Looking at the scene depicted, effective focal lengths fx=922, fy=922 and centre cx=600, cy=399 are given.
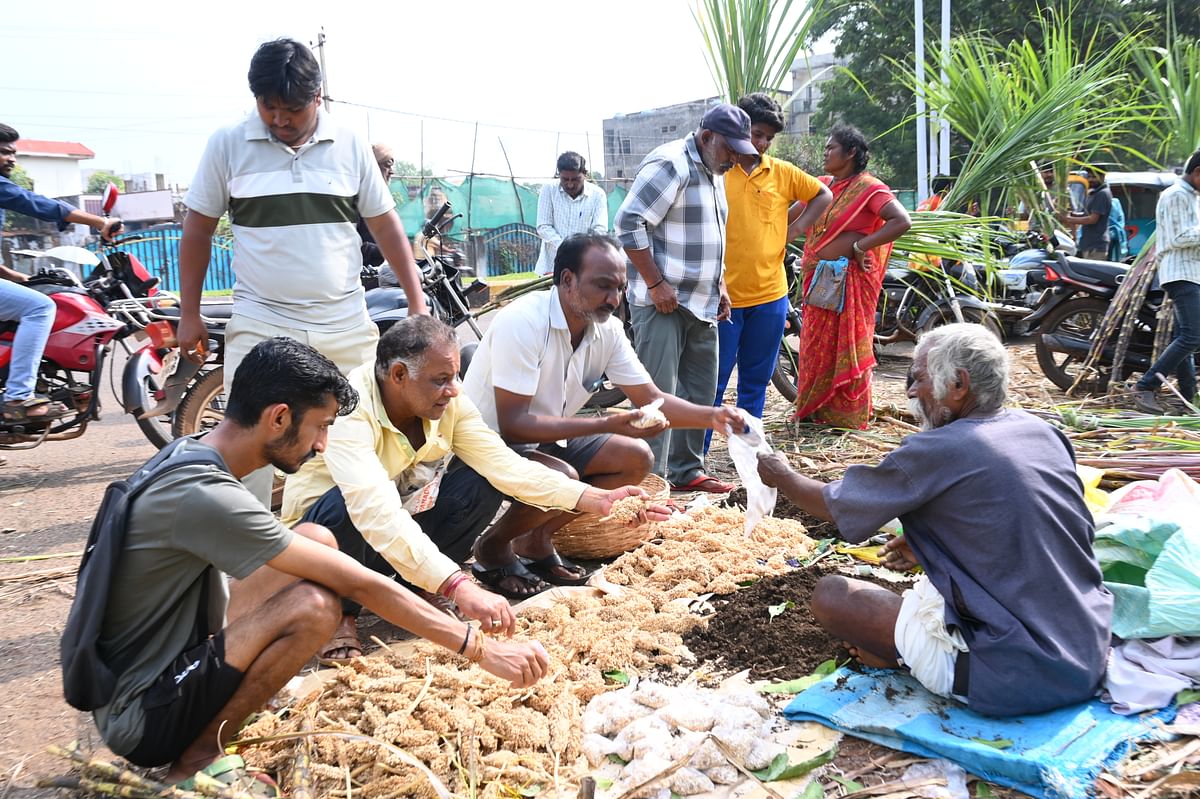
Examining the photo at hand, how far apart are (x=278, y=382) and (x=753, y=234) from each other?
11.2 ft

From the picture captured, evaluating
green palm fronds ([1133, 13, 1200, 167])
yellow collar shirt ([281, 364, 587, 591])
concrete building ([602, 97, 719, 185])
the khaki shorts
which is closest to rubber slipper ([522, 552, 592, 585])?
yellow collar shirt ([281, 364, 587, 591])

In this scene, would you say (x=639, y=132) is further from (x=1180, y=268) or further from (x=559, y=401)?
(x=559, y=401)

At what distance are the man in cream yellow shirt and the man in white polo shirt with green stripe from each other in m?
0.44

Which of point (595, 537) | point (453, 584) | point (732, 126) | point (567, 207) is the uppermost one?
point (732, 126)

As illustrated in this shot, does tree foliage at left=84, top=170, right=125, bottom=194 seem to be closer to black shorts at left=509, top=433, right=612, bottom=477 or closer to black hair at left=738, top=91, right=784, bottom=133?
black hair at left=738, top=91, right=784, bottom=133

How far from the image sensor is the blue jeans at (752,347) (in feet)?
16.8

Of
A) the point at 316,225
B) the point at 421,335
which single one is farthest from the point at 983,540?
the point at 316,225

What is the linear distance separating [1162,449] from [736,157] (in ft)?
8.27

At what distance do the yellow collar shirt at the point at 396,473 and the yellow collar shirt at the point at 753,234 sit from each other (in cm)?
222

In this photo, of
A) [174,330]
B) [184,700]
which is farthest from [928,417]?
[174,330]

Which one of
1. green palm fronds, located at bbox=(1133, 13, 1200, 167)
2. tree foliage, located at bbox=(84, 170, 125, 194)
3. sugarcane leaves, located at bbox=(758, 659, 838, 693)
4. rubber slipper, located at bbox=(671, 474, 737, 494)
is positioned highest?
tree foliage, located at bbox=(84, 170, 125, 194)

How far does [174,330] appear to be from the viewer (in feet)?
17.5

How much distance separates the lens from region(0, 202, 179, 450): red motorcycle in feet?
16.7

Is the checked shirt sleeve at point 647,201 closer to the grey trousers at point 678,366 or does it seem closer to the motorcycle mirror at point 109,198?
the grey trousers at point 678,366
